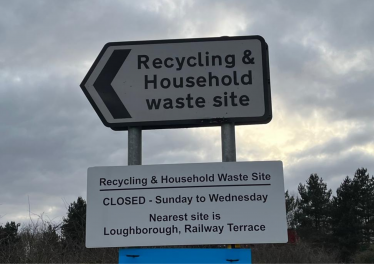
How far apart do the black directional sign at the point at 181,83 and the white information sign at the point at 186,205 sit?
370 mm

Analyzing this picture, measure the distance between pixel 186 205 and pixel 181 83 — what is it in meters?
0.89

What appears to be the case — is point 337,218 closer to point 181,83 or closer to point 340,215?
Result: point 340,215

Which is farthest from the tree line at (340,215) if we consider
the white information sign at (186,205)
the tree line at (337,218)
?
the white information sign at (186,205)

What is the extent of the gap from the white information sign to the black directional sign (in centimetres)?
37

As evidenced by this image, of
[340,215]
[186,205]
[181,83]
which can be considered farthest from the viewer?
[340,215]

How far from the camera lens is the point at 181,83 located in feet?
10.4

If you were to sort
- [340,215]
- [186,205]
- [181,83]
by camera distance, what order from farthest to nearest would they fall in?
[340,215] < [181,83] < [186,205]

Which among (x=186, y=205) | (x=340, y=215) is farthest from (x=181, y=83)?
(x=340, y=215)

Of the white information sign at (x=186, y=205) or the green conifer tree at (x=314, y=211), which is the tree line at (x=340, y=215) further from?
the white information sign at (x=186, y=205)

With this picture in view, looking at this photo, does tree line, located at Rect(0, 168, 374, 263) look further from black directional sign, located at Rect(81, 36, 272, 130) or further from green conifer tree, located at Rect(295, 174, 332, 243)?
black directional sign, located at Rect(81, 36, 272, 130)

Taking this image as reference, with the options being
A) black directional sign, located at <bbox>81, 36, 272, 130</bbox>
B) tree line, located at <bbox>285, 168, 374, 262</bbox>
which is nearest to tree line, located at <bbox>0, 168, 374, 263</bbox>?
tree line, located at <bbox>285, 168, 374, 262</bbox>

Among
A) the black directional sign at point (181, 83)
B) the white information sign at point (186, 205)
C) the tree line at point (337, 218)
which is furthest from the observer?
the tree line at point (337, 218)

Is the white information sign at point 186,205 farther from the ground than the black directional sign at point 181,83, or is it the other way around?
the black directional sign at point 181,83

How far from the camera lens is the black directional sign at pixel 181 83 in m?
3.12
